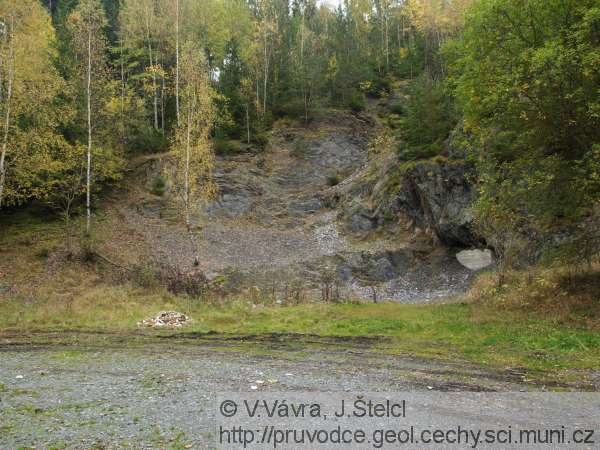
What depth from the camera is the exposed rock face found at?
81.6 ft

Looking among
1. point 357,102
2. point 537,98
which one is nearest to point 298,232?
point 357,102

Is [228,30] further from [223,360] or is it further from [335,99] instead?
[223,360]

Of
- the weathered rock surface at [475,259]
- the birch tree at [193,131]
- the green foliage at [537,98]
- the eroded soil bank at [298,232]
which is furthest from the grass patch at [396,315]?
the birch tree at [193,131]

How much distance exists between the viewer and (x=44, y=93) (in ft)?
73.5

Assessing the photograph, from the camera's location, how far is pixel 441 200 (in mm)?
26547

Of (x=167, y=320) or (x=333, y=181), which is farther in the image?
(x=333, y=181)

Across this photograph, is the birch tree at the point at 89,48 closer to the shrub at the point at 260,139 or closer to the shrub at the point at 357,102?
the shrub at the point at 260,139

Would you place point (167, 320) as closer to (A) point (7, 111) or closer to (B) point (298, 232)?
(A) point (7, 111)

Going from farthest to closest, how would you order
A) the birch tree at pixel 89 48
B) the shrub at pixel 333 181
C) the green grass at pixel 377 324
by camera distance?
1. the shrub at pixel 333 181
2. the birch tree at pixel 89 48
3. the green grass at pixel 377 324

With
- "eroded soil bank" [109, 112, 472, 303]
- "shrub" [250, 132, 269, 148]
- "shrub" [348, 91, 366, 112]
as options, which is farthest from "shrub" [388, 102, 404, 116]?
"shrub" [250, 132, 269, 148]

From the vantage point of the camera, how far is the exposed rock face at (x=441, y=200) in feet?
81.6

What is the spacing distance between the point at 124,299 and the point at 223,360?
9366mm

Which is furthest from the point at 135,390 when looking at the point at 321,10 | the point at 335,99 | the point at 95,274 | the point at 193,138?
the point at 321,10

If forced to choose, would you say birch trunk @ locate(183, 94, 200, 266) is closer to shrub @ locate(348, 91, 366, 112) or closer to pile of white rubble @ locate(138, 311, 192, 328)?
pile of white rubble @ locate(138, 311, 192, 328)
